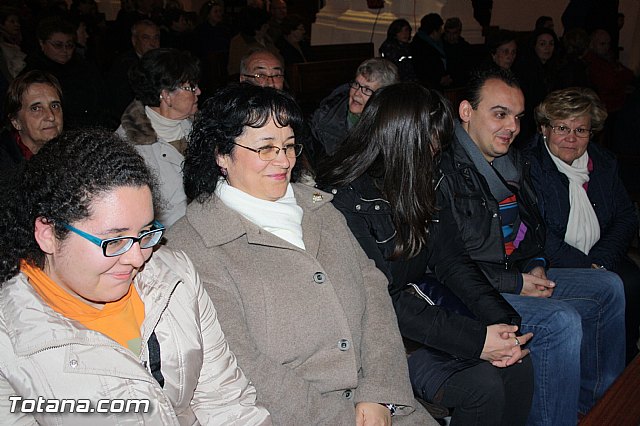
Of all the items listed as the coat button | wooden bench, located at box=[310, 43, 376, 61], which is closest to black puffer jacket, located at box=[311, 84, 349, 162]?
the coat button

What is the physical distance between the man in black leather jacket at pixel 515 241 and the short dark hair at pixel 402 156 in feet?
0.84

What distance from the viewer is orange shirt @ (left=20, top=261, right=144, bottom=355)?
1.51 metres

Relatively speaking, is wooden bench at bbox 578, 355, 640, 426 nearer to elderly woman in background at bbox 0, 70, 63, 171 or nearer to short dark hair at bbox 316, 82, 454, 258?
short dark hair at bbox 316, 82, 454, 258

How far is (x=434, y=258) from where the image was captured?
266cm

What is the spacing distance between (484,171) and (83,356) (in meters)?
2.06

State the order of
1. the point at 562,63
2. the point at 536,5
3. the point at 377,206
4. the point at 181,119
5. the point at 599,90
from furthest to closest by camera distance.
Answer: the point at 536,5 < the point at 599,90 < the point at 562,63 < the point at 181,119 < the point at 377,206

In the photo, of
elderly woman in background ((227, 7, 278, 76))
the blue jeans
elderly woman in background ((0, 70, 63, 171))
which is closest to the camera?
the blue jeans

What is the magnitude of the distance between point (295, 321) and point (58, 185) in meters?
0.82

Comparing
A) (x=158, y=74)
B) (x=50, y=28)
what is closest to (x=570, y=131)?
(x=158, y=74)

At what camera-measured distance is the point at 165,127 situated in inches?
132

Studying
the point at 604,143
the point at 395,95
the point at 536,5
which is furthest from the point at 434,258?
the point at 536,5

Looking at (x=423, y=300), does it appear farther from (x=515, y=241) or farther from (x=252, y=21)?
(x=252, y=21)

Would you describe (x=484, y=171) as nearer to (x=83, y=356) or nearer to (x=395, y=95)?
(x=395, y=95)

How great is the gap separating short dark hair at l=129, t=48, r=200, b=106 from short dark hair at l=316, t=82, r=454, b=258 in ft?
4.34
